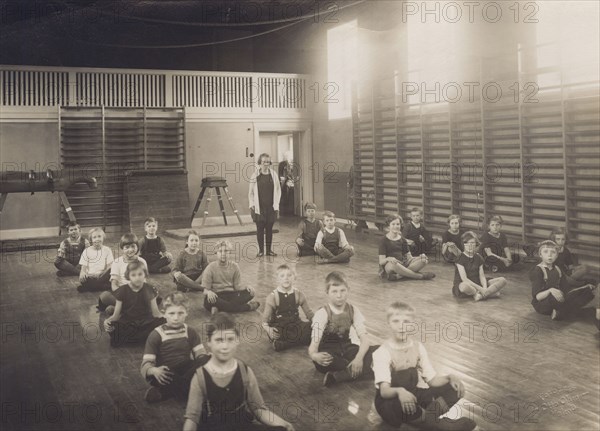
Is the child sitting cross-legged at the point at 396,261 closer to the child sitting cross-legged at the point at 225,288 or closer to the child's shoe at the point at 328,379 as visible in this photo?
the child sitting cross-legged at the point at 225,288

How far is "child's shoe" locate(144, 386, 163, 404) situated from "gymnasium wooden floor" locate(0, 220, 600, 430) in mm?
42

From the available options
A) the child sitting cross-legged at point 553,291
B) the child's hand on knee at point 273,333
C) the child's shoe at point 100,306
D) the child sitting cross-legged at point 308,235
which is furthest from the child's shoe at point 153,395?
the child sitting cross-legged at point 308,235

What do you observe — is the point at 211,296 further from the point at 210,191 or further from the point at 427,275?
the point at 210,191

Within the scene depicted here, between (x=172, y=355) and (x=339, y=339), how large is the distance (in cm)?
116

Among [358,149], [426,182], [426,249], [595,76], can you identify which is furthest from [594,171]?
[358,149]

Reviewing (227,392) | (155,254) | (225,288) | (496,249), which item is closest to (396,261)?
(496,249)

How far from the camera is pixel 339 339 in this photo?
4242 millimetres

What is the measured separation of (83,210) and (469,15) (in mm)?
8297

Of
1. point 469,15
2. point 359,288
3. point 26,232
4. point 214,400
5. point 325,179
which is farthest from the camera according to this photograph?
point 325,179

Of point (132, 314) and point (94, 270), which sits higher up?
point (94, 270)

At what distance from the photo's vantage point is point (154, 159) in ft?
42.2

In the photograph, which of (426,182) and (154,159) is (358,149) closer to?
(426,182)

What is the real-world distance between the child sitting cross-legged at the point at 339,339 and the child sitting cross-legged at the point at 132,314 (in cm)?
161

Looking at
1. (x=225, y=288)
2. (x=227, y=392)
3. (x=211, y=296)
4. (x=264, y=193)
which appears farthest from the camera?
(x=264, y=193)
